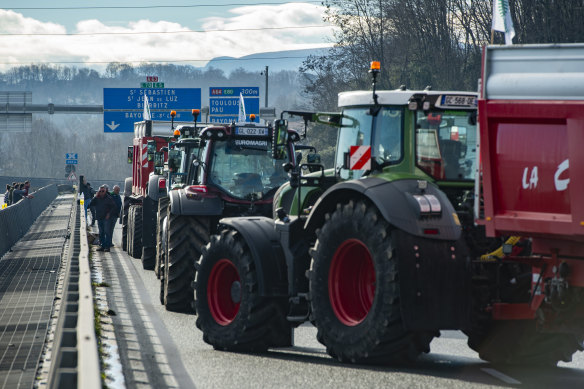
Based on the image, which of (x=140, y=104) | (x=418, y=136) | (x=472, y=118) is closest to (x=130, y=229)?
(x=418, y=136)

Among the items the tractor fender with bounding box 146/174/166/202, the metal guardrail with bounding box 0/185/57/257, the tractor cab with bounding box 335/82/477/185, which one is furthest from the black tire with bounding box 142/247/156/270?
the tractor cab with bounding box 335/82/477/185

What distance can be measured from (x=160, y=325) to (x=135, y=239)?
39.0 feet

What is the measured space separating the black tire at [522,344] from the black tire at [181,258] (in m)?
6.09

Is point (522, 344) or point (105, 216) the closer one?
point (522, 344)

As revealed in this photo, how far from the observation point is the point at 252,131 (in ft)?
50.5

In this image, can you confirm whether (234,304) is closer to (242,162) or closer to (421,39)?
(242,162)

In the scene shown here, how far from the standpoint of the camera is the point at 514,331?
28.7ft

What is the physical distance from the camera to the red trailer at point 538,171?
7.06m

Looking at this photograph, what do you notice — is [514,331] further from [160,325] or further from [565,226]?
[160,325]

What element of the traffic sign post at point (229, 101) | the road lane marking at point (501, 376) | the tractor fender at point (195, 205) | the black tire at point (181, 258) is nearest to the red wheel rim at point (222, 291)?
the road lane marking at point (501, 376)

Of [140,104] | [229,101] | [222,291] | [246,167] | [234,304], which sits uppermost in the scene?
[229,101]

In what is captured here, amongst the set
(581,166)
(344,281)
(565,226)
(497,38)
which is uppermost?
(497,38)

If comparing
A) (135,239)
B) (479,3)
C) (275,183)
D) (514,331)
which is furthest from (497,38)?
(514,331)

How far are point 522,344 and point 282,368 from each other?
2124 mm
